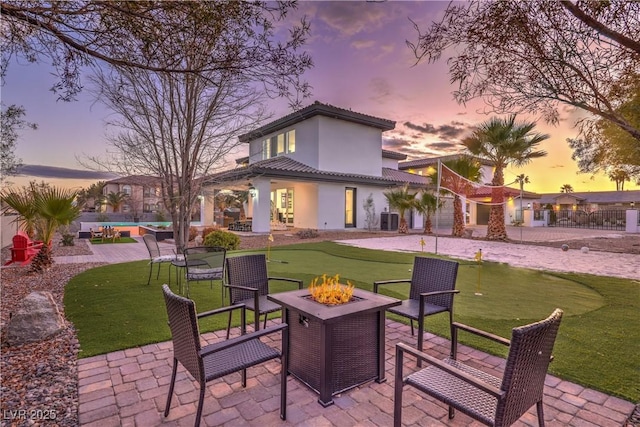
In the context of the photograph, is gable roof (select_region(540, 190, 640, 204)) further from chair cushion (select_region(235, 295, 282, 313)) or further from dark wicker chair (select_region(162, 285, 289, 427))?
dark wicker chair (select_region(162, 285, 289, 427))

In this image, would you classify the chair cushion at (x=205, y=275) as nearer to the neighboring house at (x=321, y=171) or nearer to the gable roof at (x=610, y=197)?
the neighboring house at (x=321, y=171)

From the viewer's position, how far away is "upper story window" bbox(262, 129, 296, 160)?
22.3 m

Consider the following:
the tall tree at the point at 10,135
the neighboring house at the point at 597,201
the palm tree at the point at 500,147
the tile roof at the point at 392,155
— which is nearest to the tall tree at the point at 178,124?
the tall tree at the point at 10,135

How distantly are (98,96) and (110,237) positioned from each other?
35.2ft

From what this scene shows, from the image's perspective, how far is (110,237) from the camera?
668 inches

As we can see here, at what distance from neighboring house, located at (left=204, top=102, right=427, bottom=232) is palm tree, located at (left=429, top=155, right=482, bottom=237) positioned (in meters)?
5.18

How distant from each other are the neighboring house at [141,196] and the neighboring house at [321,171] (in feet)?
18.2

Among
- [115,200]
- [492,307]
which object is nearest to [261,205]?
[492,307]

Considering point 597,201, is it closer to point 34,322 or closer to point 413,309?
point 413,309

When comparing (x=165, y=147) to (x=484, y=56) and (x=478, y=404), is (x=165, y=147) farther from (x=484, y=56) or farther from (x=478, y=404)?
(x=478, y=404)

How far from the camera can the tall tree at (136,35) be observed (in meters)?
2.91

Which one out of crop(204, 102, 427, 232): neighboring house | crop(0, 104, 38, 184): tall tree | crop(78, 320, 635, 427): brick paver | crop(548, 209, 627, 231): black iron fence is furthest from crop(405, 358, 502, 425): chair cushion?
crop(548, 209, 627, 231): black iron fence

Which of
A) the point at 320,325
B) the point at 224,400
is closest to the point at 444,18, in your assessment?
the point at 320,325

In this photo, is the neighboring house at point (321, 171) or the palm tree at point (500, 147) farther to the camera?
the neighboring house at point (321, 171)
